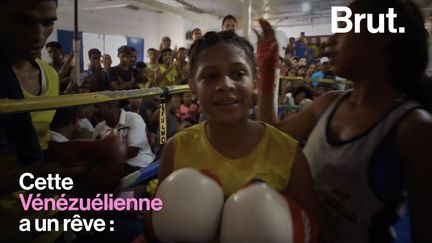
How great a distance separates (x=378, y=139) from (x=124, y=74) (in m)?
3.17

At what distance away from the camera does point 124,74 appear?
361 centimetres

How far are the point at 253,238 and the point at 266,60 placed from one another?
0.75 m

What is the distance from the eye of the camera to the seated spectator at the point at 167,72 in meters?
3.79

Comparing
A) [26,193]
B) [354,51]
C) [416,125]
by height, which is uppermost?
[354,51]

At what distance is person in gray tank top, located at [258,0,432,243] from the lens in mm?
758

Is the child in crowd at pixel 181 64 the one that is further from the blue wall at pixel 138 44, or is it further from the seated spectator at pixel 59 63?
the blue wall at pixel 138 44

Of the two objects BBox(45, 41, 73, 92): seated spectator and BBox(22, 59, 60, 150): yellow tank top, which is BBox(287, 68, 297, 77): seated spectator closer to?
BBox(45, 41, 73, 92): seated spectator

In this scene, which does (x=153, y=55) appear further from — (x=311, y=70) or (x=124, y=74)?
(x=311, y=70)

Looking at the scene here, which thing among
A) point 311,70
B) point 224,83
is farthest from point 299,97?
point 224,83

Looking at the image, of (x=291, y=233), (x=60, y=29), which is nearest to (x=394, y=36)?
(x=291, y=233)

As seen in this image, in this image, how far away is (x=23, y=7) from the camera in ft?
2.59

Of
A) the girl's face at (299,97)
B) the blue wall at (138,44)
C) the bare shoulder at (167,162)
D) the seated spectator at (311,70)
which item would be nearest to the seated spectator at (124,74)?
the girl's face at (299,97)

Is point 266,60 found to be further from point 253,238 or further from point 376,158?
point 253,238

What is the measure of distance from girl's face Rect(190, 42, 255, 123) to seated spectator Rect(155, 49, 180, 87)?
2.93 meters
